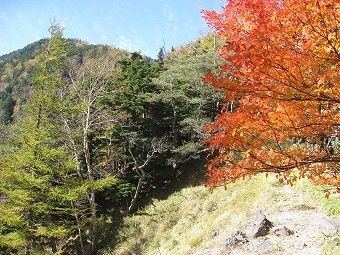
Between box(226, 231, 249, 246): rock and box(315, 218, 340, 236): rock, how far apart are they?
1.85m

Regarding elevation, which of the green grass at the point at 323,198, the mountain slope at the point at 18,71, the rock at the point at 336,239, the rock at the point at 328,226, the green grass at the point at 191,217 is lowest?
the green grass at the point at 191,217

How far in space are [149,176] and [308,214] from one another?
41.2ft

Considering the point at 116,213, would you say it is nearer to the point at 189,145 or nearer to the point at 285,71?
the point at 189,145

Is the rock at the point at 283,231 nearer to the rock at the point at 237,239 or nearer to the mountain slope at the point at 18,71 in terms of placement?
the rock at the point at 237,239

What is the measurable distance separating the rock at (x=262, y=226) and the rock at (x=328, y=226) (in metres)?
1.22

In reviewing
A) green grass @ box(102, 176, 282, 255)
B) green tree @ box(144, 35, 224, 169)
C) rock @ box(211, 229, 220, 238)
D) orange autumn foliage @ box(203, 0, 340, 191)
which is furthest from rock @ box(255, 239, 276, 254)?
green tree @ box(144, 35, 224, 169)

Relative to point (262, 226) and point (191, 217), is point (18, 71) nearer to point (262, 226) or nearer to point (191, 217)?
point (191, 217)

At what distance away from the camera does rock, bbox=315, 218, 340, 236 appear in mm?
6415

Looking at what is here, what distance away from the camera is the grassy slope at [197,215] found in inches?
356

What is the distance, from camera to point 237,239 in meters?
7.62

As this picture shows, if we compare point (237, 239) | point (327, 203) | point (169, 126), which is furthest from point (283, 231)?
point (169, 126)

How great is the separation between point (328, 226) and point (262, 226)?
63.4 inches

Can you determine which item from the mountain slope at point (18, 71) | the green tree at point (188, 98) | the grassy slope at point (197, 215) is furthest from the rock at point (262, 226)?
the mountain slope at point (18, 71)

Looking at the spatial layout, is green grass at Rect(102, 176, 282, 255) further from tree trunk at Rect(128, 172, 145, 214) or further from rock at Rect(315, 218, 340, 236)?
rock at Rect(315, 218, 340, 236)
